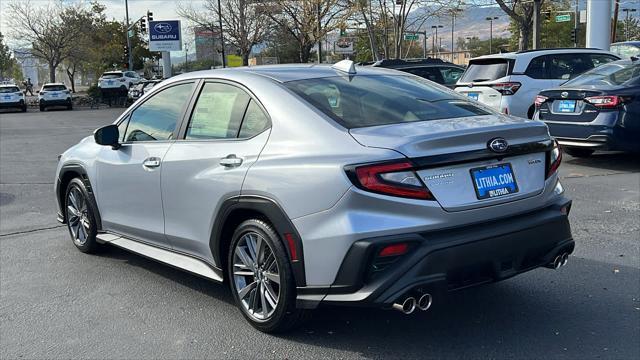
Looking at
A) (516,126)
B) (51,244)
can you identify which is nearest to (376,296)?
(516,126)

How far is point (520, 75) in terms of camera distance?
1158cm

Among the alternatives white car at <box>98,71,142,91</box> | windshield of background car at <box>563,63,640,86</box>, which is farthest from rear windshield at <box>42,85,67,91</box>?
windshield of background car at <box>563,63,640,86</box>

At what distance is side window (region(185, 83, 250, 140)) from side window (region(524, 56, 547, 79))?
336 inches

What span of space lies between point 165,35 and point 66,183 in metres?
43.4

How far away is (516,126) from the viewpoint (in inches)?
149

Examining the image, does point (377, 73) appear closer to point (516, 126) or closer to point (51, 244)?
point (516, 126)

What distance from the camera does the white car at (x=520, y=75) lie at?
1147cm

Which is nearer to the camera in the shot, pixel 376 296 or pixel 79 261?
pixel 376 296

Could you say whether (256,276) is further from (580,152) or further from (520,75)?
(520,75)

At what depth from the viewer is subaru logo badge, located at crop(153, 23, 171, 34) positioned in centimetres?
4716

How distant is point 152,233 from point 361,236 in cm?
206

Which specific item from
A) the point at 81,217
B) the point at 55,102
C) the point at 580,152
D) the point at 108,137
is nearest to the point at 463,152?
the point at 108,137

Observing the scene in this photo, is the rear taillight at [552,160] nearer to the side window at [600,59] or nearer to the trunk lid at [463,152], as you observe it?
the trunk lid at [463,152]

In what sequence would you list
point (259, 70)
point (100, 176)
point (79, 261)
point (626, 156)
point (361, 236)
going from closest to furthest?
point (361, 236)
point (259, 70)
point (100, 176)
point (79, 261)
point (626, 156)
